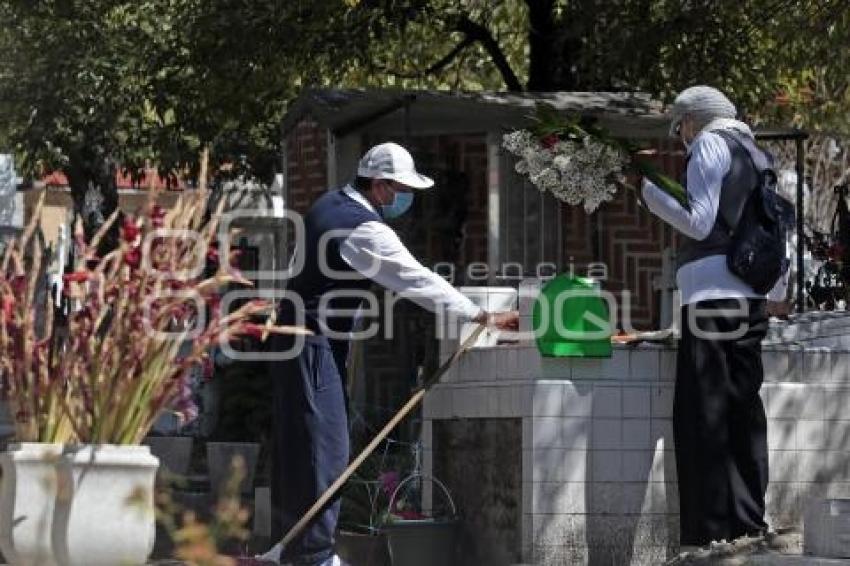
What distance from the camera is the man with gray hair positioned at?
33.1 feet

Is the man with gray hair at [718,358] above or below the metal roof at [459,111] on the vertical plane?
below

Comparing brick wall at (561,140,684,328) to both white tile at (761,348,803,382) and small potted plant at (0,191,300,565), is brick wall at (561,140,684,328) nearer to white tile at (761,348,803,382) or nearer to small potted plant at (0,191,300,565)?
white tile at (761,348,803,382)

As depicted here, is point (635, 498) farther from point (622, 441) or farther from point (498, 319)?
point (498, 319)

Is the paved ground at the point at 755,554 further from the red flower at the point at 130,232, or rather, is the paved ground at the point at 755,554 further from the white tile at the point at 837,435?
the red flower at the point at 130,232

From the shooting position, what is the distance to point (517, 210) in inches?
697

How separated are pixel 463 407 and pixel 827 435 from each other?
73.0 inches

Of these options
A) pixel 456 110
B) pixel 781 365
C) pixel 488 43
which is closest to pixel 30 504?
pixel 781 365

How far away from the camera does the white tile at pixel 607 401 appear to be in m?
10.6

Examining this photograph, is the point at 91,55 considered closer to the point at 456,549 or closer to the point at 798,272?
the point at 798,272

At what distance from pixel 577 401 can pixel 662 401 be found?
479 mm

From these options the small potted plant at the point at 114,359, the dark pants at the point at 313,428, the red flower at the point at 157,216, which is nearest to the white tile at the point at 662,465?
the dark pants at the point at 313,428

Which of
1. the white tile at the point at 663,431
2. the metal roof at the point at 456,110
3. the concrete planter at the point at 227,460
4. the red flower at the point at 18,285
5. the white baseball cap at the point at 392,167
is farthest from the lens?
the metal roof at the point at 456,110

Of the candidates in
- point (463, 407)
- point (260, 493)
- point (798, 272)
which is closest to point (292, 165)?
point (798, 272)

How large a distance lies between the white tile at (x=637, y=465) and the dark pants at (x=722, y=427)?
0.40 metres
